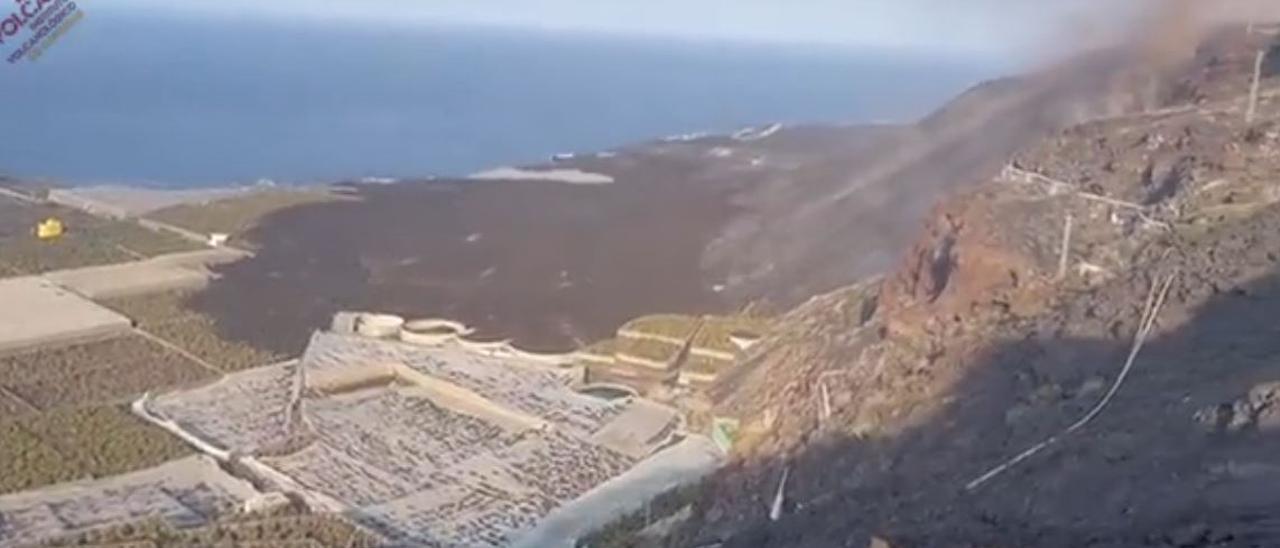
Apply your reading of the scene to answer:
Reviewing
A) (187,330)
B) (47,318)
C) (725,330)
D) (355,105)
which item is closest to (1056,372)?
(725,330)

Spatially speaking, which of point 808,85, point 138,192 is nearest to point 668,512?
→ point 138,192

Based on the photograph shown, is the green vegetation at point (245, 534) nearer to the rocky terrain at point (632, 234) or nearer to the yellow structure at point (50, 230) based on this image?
the rocky terrain at point (632, 234)

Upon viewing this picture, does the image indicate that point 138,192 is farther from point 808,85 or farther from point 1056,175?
point 808,85

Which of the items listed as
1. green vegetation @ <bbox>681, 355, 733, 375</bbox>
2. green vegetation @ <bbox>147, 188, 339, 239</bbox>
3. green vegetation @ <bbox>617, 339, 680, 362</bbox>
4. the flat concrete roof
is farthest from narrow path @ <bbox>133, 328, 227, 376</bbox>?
green vegetation @ <bbox>147, 188, 339, 239</bbox>

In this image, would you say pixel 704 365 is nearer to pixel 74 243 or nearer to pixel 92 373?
pixel 92 373

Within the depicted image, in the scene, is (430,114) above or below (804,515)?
below

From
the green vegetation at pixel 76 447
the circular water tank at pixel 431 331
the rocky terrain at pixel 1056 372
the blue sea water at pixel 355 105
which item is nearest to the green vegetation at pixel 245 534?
the green vegetation at pixel 76 447

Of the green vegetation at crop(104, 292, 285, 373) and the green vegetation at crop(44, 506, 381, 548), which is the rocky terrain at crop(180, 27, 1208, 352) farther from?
the green vegetation at crop(44, 506, 381, 548)
